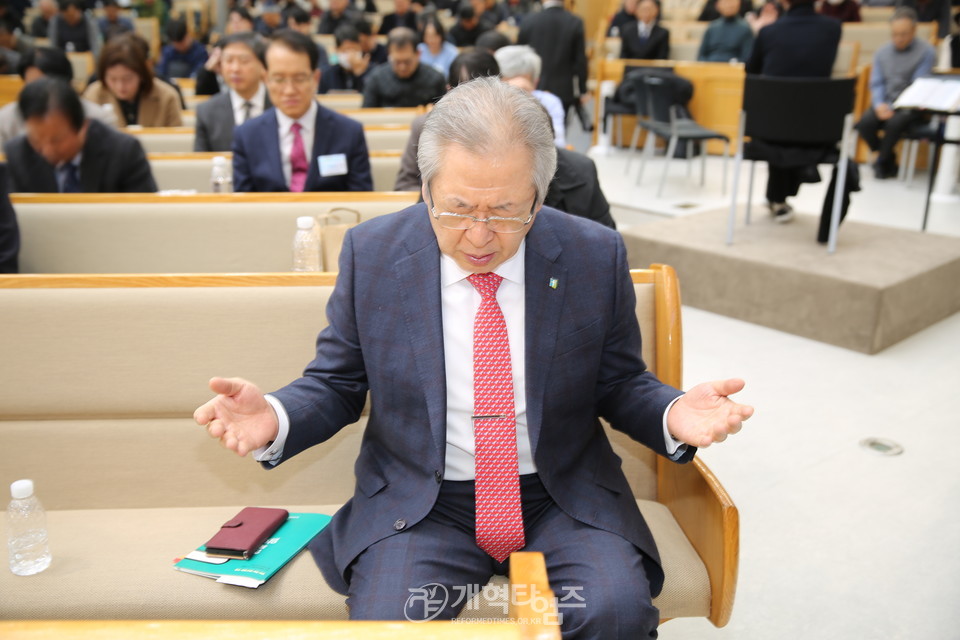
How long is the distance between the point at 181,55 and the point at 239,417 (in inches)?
337

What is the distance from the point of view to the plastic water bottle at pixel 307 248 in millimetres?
2584

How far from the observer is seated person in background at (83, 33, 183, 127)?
201 inches

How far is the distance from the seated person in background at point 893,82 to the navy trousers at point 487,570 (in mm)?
6218

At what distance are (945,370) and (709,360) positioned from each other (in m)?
1.00

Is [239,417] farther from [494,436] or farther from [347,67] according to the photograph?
[347,67]

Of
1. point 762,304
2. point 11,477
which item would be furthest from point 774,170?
point 11,477

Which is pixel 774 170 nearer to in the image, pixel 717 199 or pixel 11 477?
pixel 717 199

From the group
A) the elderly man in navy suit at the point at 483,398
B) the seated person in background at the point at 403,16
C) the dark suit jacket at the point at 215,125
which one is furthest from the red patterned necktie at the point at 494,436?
the seated person in background at the point at 403,16

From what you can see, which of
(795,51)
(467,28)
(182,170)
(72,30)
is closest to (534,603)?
(182,170)

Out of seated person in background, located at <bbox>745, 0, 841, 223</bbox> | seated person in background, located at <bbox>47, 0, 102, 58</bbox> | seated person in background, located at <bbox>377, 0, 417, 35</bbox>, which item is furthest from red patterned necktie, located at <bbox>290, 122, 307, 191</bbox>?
seated person in background, located at <bbox>47, 0, 102, 58</bbox>

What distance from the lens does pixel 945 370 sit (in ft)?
12.1

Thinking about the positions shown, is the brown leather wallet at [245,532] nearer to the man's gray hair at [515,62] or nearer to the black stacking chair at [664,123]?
the man's gray hair at [515,62]

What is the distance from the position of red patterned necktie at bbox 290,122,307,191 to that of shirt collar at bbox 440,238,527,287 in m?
2.16

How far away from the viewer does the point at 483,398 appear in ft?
5.29
